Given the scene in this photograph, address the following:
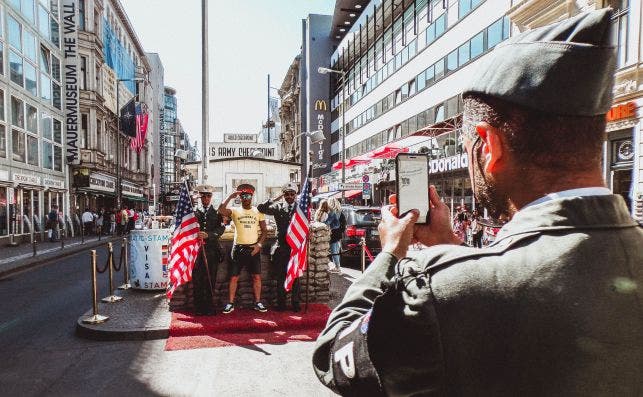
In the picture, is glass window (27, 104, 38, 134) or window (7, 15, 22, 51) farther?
glass window (27, 104, 38, 134)

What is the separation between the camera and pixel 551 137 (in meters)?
0.91

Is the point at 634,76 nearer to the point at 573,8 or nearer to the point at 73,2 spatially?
the point at 573,8

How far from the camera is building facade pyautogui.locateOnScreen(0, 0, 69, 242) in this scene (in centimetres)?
2005

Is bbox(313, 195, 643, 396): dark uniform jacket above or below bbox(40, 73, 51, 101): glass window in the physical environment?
below

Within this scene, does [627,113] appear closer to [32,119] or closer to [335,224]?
[335,224]

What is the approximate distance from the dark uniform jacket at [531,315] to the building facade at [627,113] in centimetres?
1267

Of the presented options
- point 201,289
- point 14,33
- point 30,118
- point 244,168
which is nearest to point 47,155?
point 30,118

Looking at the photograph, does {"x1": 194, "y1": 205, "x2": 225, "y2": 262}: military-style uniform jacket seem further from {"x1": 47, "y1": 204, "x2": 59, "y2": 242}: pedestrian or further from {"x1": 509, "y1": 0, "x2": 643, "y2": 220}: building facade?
{"x1": 47, "y1": 204, "x2": 59, "y2": 242}: pedestrian

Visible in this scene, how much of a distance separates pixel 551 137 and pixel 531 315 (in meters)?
0.39

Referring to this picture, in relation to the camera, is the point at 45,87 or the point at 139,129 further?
the point at 139,129

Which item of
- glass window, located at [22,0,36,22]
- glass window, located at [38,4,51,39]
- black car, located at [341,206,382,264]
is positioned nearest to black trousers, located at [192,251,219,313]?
black car, located at [341,206,382,264]

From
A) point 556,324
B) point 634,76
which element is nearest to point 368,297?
point 556,324

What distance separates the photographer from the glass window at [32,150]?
22531mm

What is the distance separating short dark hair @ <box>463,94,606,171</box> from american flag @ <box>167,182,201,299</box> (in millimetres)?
6557
